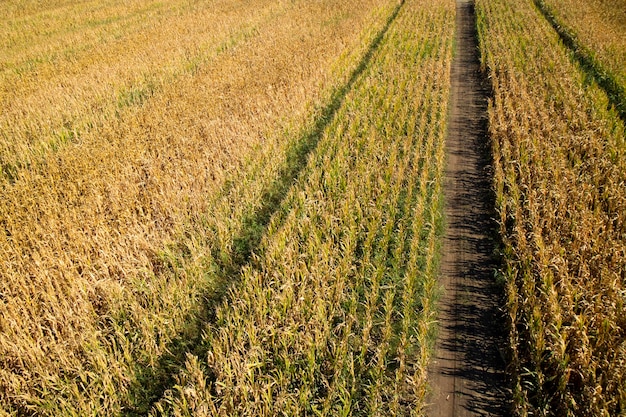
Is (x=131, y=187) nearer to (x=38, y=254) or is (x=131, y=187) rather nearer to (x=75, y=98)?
(x=38, y=254)

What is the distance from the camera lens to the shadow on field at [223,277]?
15.2 ft

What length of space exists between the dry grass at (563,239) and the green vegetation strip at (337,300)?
1318mm

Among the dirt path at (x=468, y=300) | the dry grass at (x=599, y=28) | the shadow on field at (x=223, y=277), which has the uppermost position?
the dry grass at (x=599, y=28)

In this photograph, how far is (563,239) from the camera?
6508 mm

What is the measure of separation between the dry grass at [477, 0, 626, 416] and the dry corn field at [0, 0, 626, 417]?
42mm

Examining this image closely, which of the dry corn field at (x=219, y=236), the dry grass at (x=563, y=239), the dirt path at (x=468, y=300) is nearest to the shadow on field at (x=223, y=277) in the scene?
the dry corn field at (x=219, y=236)

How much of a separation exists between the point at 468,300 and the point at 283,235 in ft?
10.2

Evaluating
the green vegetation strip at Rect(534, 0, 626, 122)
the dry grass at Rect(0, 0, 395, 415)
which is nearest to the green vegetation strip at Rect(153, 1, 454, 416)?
the dry grass at Rect(0, 0, 395, 415)

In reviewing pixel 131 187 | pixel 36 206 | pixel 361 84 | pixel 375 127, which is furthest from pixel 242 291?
pixel 361 84

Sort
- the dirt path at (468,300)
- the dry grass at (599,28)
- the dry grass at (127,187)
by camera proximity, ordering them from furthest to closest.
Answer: the dry grass at (599,28), the dry grass at (127,187), the dirt path at (468,300)

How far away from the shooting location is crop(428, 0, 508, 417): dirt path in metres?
4.68

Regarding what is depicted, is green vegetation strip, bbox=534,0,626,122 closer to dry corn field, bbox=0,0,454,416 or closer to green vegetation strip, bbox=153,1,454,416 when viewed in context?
dry corn field, bbox=0,0,454,416

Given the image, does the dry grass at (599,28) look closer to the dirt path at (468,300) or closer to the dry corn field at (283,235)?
the dry corn field at (283,235)

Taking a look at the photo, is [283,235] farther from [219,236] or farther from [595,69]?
[595,69]
